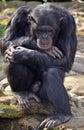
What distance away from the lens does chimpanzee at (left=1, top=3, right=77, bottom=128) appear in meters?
5.86

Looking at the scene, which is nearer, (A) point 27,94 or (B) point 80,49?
(A) point 27,94

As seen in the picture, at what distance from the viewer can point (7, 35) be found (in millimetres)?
6230

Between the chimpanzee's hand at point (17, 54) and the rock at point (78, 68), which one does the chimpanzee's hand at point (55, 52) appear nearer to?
the chimpanzee's hand at point (17, 54)

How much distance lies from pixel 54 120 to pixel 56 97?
0.91 feet

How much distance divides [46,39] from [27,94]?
77 cm

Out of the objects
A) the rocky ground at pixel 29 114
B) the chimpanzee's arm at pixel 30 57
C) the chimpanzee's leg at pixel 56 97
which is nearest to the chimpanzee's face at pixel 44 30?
the chimpanzee's arm at pixel 30 57

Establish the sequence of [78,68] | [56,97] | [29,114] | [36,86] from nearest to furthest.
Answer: [56,97] < [29,114] < [36,86] < [78,68]

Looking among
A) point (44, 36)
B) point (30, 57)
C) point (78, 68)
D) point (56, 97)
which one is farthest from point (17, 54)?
point (78, 68)

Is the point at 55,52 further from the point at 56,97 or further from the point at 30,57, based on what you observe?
the point at 56,97

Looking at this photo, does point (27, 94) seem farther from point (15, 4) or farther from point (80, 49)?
point (15, 4)

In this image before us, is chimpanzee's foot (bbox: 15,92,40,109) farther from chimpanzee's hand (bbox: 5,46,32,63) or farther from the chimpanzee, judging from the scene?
chimpanzee's hand (bbox: 5,46,32,63)

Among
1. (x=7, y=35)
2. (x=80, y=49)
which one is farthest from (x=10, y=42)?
(x=80, y=49)

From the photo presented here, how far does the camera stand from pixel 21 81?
6.15m

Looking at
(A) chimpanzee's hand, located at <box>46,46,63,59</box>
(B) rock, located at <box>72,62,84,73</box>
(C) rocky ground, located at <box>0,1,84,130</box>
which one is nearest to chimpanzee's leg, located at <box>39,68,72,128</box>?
(C) rocky ground, located at <box>0,1,84,130</box>
